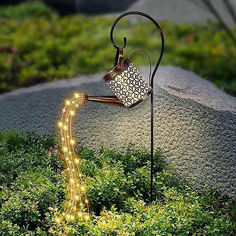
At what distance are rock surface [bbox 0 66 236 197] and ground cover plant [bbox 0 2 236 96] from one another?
1937mm

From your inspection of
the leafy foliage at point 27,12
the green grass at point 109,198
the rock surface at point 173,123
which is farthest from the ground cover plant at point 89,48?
the green grass at point 109,198

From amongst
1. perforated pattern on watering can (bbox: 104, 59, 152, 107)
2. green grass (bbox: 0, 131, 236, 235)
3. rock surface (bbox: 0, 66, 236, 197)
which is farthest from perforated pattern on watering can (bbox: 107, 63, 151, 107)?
rock surface (bbox: 0, 66, 236, 197)

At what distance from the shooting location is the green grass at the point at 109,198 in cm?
288

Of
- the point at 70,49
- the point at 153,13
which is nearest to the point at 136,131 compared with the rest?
the point at 70,49

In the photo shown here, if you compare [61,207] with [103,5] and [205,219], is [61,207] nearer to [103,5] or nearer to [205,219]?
[205,219]

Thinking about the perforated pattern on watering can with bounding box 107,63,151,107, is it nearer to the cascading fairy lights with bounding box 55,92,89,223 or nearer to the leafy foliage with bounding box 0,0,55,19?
the cascading fairy lights with bounding box 55,92,89,223

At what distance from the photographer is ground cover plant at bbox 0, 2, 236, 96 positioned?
264 inches

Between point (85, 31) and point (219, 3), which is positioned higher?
point (219, 3)

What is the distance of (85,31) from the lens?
8.58 meters

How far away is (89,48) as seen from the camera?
25.3ft

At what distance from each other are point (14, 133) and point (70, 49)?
380 cm

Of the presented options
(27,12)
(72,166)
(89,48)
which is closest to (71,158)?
(72,166)

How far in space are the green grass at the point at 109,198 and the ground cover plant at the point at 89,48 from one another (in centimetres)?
300

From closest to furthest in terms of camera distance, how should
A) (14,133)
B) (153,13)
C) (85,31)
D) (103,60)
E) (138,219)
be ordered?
(138,219)
(14,133)
(103,60)
(85,31)
(153,13)
